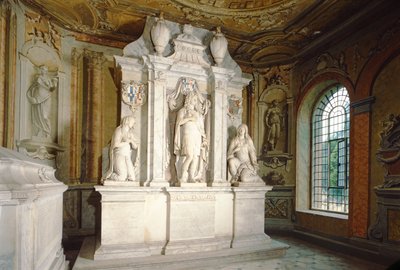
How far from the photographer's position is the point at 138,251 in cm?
444

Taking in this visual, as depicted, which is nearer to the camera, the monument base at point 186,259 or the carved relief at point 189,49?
the monument base at point 186,259

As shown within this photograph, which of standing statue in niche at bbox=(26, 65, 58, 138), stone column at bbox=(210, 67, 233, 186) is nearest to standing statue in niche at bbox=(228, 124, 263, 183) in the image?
stone column at bbox=(210, 67, 233, 186)

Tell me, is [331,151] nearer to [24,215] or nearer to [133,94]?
[133,94]

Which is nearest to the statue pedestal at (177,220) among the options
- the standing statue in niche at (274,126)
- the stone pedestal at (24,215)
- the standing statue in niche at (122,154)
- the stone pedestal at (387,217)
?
the standing statue in niche at (122,154)

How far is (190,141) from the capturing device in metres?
5.05

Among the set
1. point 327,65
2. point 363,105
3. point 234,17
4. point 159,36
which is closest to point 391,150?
point 363,105

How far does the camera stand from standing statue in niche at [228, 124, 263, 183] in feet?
18.0

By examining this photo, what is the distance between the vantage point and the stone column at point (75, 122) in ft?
20.4

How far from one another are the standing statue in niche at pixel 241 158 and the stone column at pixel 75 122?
353cm

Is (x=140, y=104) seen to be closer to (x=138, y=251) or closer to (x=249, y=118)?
(x=138, y=251)

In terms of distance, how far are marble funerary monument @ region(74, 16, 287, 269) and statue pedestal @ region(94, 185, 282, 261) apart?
16 mm

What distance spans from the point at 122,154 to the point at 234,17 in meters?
3.90

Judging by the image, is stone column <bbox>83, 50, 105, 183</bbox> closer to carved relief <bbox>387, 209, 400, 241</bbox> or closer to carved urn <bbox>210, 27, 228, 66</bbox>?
carved urn <bbox>210, 27, 228, 66</bbox>

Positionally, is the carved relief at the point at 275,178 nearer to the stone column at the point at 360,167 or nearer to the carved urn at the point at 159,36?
the stone column at the point at 360,167
